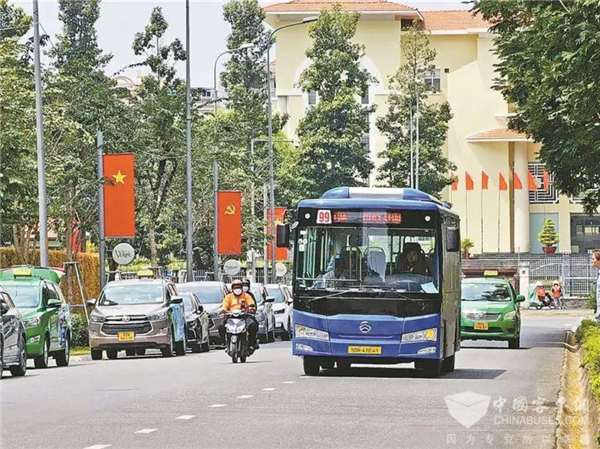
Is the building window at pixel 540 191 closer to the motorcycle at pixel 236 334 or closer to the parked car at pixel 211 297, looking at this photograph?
the parked car at pixel 211 297

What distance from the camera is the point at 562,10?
95.2 ft

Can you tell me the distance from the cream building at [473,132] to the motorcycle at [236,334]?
76.1 m

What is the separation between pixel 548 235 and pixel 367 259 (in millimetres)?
83816

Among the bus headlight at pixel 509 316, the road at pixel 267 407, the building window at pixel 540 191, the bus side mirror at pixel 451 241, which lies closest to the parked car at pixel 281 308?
the bus headlight at pixel 509 316

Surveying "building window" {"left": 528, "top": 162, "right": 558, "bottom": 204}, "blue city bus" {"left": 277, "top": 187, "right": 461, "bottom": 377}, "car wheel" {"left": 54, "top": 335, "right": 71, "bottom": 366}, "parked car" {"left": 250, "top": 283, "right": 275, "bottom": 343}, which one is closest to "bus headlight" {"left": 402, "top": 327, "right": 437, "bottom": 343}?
"blue city bus" {"left": 277, "top": 187, "right": 461, "bottom": 377}

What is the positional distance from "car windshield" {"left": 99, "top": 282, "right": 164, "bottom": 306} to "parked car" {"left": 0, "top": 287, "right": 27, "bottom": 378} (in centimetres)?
794

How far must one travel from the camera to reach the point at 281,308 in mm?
47688

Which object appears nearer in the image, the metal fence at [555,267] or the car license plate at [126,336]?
the car license plate at [126,336]

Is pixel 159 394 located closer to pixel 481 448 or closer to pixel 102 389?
pixel 102 389

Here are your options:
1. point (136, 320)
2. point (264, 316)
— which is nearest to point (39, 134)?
point (136, 320)

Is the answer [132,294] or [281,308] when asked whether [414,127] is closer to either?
[281,308]

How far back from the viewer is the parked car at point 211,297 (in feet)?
133

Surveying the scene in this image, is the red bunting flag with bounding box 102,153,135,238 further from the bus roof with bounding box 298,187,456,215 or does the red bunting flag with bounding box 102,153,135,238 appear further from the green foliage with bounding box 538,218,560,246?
the green foliage with bounding box 538,218,560,246

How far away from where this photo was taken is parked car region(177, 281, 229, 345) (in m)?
40.6
